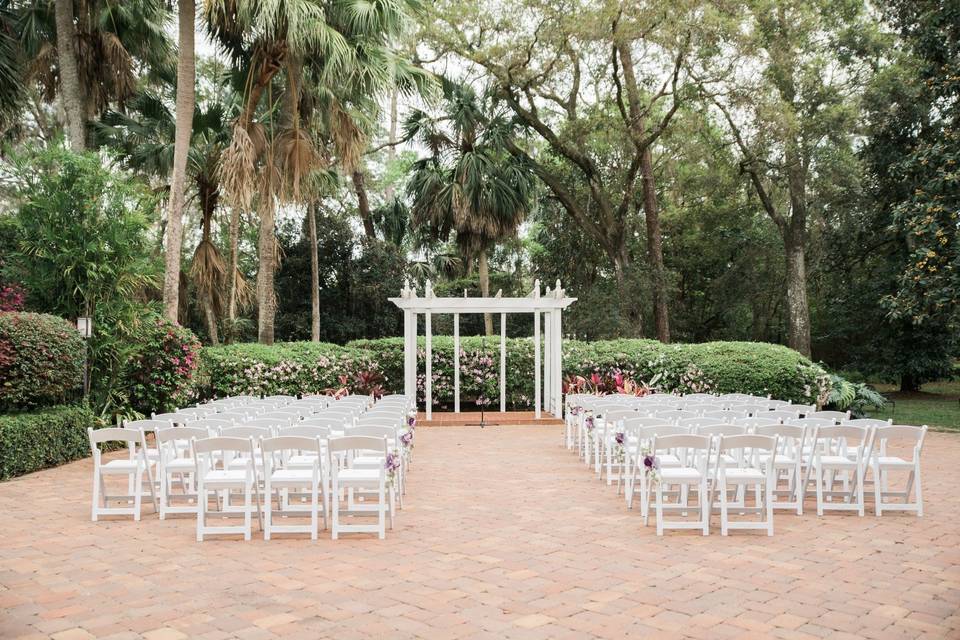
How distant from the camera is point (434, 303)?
51.9 ft

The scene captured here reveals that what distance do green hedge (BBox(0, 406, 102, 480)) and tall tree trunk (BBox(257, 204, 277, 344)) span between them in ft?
17.8

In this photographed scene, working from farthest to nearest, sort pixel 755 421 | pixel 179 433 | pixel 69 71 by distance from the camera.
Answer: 1. pixel 69 71
2. pixel 755 421
3. pixel 179 433

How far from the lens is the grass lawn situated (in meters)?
17.6

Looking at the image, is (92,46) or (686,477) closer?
(686,477)

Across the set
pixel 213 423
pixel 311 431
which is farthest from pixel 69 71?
pixel 311 431

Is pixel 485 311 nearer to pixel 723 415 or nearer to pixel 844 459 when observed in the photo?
pixel 723 415

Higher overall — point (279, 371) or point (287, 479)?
point (279, 371)

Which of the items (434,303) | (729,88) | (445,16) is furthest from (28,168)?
(729,88)

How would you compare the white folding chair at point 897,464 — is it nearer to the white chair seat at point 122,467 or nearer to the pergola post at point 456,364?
the white chair seat at point 122,467

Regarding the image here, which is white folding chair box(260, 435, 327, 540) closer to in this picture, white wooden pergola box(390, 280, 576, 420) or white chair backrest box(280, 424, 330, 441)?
white chair backrest box(280, 424, 330, 441)

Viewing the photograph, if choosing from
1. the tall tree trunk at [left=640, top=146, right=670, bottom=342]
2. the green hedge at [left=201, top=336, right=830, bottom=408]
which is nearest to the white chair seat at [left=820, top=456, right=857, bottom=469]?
the green hedge at [left=201, top=336, right=830, bottom=408]

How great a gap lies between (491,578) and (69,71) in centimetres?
1451

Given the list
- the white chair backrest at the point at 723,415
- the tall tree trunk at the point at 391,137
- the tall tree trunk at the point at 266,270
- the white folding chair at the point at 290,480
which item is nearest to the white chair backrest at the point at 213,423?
the white folding chair at the point at 290,480

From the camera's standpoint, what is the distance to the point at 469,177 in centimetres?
2298
